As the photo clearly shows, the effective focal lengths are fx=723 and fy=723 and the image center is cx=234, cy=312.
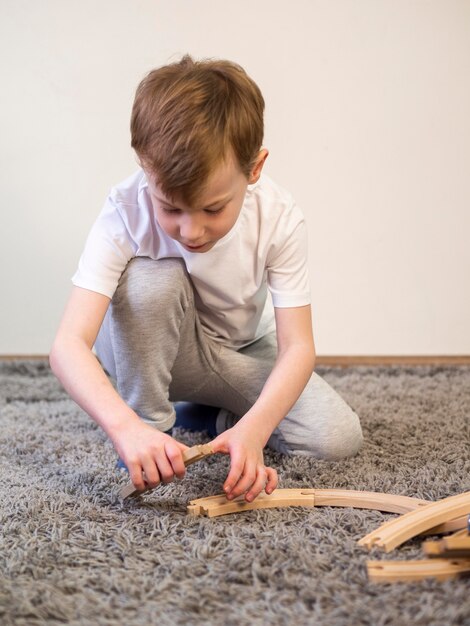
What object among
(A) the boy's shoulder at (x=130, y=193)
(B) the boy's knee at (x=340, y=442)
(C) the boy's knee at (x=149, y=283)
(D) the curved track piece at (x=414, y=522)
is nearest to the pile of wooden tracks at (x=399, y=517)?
(D) the curved track piece at (x=414, y=522)

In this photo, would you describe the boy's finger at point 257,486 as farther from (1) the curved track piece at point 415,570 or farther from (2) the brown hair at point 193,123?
(2) the brown hair at point 193,123

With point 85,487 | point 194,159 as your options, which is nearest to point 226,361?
point 85,487

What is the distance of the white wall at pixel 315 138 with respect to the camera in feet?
5.28

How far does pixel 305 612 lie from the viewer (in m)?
0.61

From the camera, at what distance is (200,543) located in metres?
0.75

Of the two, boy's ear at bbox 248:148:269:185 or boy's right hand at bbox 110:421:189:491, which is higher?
boy's ear at bbox 248:148:269:185

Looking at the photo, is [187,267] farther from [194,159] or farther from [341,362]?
[341,362]

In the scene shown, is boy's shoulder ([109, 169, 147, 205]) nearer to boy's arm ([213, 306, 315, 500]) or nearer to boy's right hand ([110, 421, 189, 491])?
boy's arm ([213, 306, 315, 500])

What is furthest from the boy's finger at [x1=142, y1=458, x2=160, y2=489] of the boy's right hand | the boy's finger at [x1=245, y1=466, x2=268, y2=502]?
the boy's finger at [x1=245, y1=466, x2=268, y2=502]

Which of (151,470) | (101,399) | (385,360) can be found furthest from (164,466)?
(385,360)

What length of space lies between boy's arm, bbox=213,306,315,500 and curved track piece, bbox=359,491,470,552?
15 cm

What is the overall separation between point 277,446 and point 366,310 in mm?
683

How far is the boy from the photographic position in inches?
32.2

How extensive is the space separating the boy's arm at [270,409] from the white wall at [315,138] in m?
0.70
